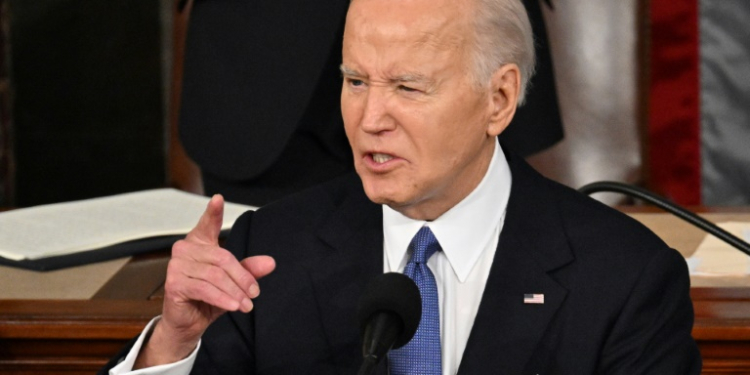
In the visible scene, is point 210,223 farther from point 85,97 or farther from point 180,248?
point 85,97

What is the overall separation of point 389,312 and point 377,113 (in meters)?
0.31

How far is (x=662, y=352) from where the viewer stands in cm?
135

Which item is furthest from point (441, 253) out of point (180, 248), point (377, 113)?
point (180, 248)

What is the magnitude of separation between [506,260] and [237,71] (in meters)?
1.01

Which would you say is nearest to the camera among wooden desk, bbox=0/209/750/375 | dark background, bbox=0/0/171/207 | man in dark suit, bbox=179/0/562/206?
wooden desk, bbox=0/209/750/375

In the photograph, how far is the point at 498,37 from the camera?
1361mm

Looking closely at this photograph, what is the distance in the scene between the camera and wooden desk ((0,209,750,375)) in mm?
1509

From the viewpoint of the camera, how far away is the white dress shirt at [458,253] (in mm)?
1438

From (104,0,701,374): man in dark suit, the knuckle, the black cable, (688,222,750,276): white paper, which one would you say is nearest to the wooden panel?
(104,0,701,374): man in dark suit

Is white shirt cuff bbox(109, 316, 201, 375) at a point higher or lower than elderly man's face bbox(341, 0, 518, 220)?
lower

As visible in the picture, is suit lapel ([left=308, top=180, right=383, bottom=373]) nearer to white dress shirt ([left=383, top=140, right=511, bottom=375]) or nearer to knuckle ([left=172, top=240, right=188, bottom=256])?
white dress shirt ([left=383, top=140, right=511, bottom=375])

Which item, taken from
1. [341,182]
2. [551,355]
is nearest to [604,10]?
[341,182]

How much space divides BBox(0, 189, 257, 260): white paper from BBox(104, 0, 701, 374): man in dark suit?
0.39 meters

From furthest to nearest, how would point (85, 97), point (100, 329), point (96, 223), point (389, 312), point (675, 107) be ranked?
point (85, 97) → point (675, 107) → point (96, 223) → point (100, 329) → point (389, 312)
